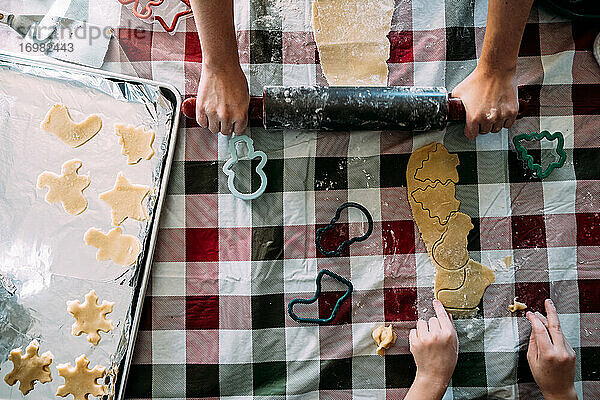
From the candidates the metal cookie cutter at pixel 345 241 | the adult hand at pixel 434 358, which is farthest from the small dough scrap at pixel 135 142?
the adult hand at pixel 434 358

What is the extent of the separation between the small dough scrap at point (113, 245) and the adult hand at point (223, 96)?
283 millimetres

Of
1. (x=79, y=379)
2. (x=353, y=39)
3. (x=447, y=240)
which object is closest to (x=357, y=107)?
(x=353, y=39)

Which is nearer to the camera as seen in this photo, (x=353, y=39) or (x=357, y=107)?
(x=357, y=107)

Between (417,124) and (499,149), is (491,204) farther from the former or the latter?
(417,124)

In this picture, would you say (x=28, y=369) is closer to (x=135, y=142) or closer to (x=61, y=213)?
(x=61, y=213)

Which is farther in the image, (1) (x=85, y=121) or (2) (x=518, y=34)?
(1) (x=85, y=121)

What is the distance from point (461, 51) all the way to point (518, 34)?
0.16 meters

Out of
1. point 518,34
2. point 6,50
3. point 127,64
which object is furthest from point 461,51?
point 6,50

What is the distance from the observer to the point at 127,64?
126 cm

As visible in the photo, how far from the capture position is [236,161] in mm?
1236

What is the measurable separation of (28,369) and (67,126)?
47 cm

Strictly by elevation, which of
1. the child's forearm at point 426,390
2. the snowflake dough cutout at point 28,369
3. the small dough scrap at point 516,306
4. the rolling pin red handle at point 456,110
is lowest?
the child's forearm at point 426,390

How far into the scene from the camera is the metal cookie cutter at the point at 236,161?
1223 millimetres

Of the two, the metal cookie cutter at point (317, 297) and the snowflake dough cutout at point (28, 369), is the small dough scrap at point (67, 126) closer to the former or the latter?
the snowflake dough cutout at point (28, 369)
